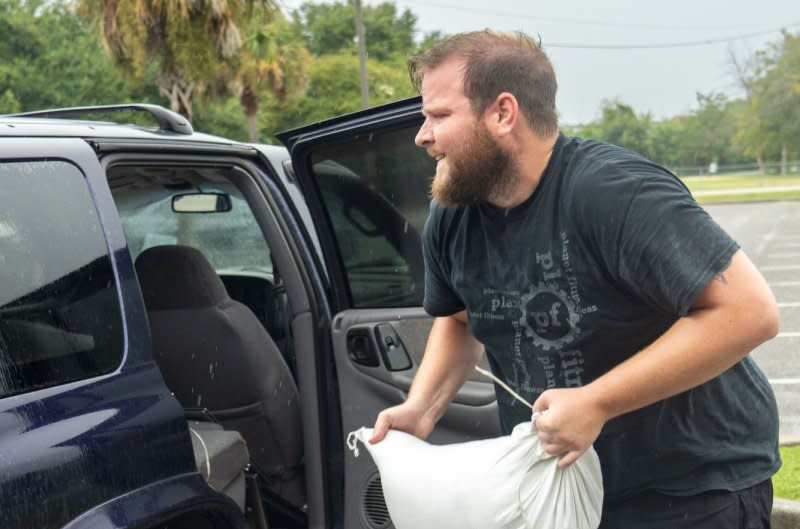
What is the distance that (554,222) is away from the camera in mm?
2104

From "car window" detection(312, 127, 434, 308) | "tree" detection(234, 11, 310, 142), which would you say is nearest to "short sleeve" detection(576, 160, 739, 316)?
"car window" detection(312, 127, 434, 308)

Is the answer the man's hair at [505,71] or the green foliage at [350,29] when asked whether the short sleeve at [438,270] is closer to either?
the man's hair at [505,71]

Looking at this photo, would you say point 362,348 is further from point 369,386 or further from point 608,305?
point 608,305

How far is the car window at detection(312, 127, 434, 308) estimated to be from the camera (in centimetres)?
337

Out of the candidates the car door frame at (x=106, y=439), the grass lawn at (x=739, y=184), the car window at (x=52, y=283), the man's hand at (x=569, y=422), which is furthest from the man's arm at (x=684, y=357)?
the grass lawn at (x=739, y=184)

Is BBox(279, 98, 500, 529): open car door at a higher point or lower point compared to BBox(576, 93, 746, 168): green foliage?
higher

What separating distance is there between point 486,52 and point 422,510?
0.92 m

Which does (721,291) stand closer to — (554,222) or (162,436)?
(554,222)

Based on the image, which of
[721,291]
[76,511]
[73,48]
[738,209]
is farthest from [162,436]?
[73,48]

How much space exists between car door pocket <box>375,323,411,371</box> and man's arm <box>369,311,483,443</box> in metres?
0.98

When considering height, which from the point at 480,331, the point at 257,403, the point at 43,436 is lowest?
the point at 257,403

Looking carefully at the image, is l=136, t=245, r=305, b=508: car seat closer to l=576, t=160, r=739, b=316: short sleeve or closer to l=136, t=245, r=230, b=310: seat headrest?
l=136, t=245, r=230, b=310: seat headrest

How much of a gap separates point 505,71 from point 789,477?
344cm

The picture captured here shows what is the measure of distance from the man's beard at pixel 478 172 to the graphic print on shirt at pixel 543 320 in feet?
0.51
